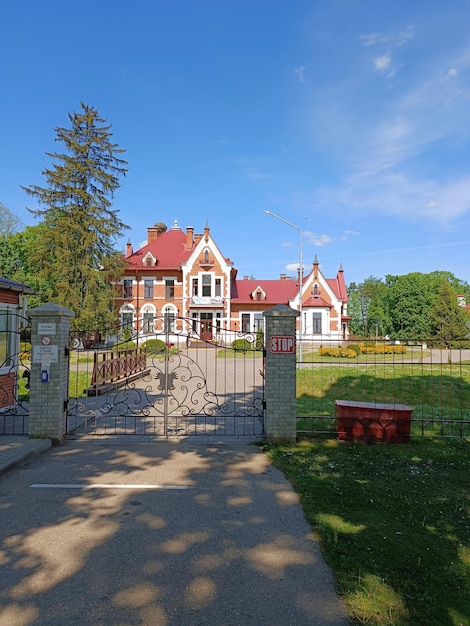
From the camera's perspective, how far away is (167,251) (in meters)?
46.7

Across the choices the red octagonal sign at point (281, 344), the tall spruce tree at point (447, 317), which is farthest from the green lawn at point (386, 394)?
the tall spruce tree at point (447, 317)

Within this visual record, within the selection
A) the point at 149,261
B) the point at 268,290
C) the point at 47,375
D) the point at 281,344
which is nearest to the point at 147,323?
the point at 47,375

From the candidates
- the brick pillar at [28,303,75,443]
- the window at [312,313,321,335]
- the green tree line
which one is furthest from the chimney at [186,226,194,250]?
the brick pillar at [28,303,75,443]

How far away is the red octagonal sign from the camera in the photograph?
774 cm

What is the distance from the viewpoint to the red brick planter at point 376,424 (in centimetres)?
764

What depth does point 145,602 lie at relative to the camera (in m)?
3.09

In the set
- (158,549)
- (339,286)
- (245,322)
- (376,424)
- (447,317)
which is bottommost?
(158,549)

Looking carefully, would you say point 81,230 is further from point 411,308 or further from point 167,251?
point 411,308

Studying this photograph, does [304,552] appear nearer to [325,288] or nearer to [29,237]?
[325,288]

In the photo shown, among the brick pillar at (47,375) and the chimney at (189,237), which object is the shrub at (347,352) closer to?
the brick pillar at (47,375)

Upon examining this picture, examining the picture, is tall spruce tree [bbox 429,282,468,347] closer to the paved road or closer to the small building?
the small building

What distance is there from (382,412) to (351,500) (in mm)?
3130

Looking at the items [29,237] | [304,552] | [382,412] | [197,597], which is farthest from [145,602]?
[29,237]

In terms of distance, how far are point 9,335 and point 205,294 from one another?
3284 cm
